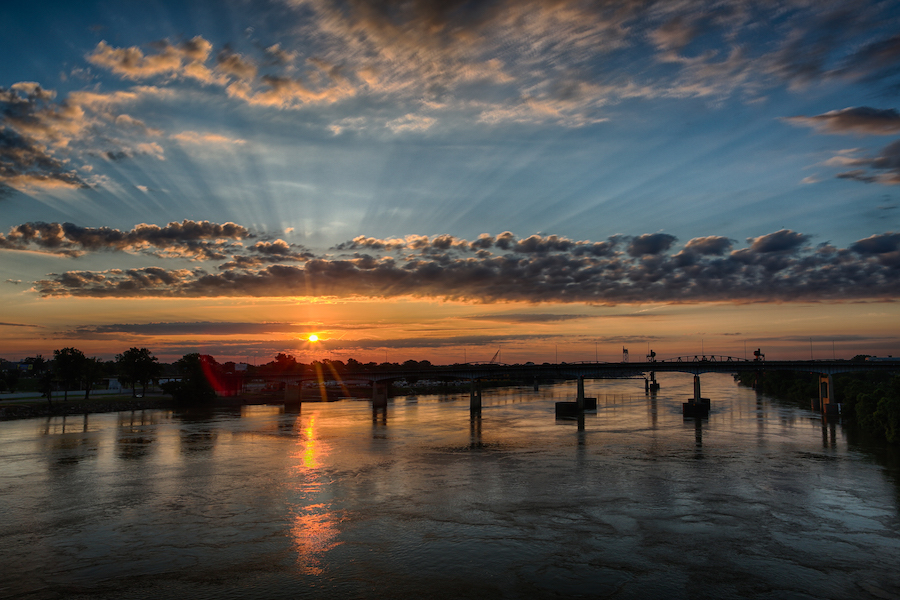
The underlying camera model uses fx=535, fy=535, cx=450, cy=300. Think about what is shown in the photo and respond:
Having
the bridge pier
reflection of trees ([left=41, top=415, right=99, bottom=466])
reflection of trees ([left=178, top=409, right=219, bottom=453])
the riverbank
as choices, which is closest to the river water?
reflection of trees ([left=41, top=415, right=99, bottom=466])

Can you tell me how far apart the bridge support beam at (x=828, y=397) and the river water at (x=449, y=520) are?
46.2m

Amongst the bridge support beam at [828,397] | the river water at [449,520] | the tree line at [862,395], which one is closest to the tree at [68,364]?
the river water at [449,520]

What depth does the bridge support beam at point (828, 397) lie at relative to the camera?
10669cm

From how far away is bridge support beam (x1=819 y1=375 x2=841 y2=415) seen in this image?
10669 cm

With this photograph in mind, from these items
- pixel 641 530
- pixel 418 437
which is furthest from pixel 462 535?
pixel 418 437

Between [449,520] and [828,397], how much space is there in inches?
4547

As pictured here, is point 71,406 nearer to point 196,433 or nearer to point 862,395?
point 196,433

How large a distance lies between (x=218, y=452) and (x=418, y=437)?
27.8m

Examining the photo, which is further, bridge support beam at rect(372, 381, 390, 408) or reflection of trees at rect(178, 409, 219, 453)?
bridge support beam at rect(372, 381, 390, 408)

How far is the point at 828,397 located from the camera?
11544 cm

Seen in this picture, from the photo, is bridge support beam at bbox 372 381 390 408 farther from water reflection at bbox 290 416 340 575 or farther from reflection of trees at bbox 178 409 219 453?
water reflection at bbox 290 416 340 575

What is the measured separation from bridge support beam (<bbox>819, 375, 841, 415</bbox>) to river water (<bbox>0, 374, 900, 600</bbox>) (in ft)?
152

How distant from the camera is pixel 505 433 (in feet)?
273

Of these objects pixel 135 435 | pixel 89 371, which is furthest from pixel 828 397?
pixel 89 371
